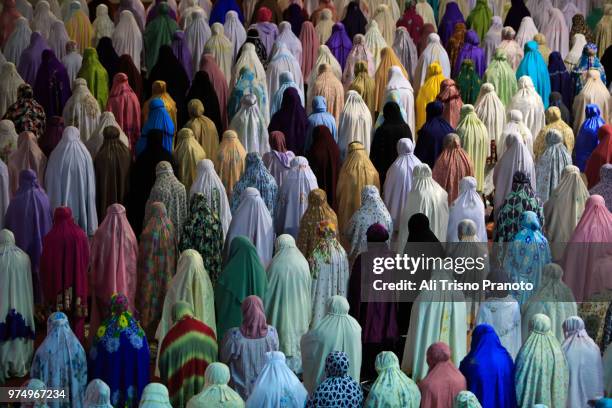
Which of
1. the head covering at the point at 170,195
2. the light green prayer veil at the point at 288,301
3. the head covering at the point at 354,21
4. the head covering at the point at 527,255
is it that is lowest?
the light green prayer veil at the point at 288,301

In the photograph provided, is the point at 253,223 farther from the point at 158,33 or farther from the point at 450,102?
the point at 158,33

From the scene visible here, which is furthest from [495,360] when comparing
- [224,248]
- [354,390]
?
[224,248]

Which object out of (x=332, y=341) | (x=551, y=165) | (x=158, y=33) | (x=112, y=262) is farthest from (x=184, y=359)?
(x=158, y=33)

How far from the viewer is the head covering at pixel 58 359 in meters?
15.5

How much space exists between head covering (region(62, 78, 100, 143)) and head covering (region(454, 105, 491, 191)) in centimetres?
410

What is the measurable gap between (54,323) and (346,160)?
15.5 feet

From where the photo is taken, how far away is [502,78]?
2153 centimetres

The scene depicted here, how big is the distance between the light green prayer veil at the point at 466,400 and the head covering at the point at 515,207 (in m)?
3.52

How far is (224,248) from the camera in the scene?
17.8 metres

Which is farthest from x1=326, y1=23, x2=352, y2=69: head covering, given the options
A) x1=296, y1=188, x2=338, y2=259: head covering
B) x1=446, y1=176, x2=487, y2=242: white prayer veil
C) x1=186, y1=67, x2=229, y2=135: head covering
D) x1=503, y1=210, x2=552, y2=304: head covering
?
x1=503, y1=210, x2=552, y2=304: head covering

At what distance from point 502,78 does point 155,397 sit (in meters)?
8.51

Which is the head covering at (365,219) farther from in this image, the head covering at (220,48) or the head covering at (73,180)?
the head covering at (220,48)

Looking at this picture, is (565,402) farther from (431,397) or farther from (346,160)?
(346,160)

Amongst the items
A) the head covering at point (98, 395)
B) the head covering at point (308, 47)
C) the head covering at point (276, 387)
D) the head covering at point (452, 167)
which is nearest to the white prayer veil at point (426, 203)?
the head covering at point (452, 167)
